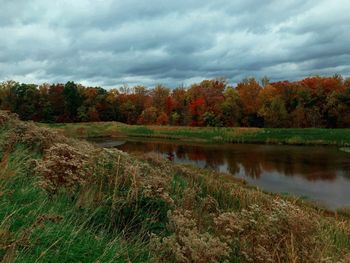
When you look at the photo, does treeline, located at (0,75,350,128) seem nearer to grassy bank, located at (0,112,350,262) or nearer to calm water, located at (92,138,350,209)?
calm water, located at (92,138,350,209)

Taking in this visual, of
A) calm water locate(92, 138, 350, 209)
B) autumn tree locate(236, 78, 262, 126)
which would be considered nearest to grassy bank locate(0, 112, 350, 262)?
calm water locate(92, 138, 350, 209)

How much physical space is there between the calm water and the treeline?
79.1 ft

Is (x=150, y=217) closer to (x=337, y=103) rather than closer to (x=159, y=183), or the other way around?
(x=159, y=183)

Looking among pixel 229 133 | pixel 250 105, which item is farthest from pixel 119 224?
pixel 250 105

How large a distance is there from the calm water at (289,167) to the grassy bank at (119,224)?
15.1m

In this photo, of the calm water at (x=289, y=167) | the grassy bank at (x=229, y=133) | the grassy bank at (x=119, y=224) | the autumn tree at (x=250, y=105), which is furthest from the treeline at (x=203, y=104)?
the grassy bank at (x=119, y=224)

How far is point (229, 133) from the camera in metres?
53.5

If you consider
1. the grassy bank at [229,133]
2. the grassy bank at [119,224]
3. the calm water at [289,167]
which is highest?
the grassy bank at [119,224]

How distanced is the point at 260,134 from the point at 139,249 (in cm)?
4852

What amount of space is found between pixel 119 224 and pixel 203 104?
7343 centimetres

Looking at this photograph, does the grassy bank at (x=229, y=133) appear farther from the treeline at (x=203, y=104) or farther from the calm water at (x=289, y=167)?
the treeline at (x=203, y=104)

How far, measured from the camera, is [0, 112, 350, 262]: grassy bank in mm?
3674

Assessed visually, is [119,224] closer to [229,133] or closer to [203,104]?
[229,133]

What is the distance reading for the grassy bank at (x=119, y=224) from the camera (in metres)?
3.67
